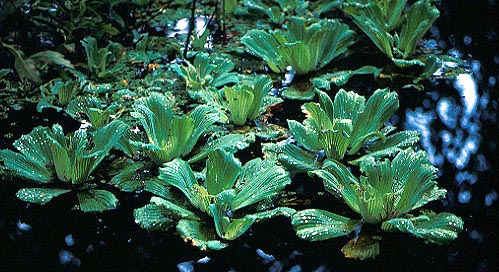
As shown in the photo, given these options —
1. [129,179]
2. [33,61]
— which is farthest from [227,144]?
[33,61]

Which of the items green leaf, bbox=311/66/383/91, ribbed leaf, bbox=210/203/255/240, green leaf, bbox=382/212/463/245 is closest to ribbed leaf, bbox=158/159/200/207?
ribbed leaf, bbox=210/203/255/240

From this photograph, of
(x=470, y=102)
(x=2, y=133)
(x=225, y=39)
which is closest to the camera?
(x=2, y=133)

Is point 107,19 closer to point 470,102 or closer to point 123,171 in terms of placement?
point 123,171

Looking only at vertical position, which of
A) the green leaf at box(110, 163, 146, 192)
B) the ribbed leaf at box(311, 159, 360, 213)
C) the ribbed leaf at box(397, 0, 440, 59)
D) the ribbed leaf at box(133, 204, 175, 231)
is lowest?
the green leaf at box(110, 163, 146, 192)

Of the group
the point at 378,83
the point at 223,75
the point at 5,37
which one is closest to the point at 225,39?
the point at 223,75

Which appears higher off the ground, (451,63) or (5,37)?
(451,63)

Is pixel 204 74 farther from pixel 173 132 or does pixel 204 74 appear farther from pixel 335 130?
Result: pixel 335 130

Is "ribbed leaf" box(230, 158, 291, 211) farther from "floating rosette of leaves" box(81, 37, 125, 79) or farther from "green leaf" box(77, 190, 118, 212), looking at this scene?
"floating rosette of leaves" box(81, 37, 125, 79)
